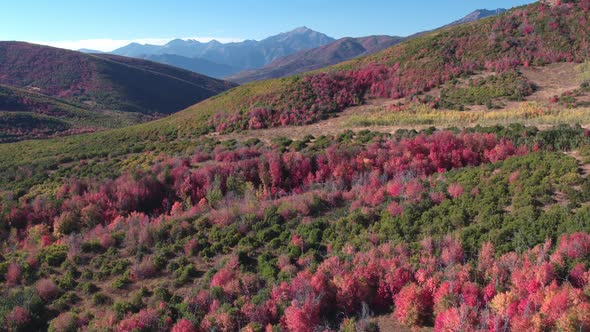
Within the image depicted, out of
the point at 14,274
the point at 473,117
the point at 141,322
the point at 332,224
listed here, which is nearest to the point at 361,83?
the point at 473,117

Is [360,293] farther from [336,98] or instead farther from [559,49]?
[559,49]

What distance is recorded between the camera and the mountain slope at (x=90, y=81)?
103 metres

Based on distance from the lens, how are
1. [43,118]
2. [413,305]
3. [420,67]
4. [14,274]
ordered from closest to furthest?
1. [413,305]
2. [14,274]
3. [420,67]
4. [43,118]

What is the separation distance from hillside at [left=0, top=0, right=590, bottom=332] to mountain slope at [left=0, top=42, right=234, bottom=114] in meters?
73.3

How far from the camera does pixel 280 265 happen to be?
1477 cm

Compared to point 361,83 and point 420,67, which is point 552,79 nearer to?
point 420,67

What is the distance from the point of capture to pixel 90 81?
111 metres

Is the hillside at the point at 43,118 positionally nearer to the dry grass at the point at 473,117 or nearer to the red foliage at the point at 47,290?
the dry grass at the point at 473,117

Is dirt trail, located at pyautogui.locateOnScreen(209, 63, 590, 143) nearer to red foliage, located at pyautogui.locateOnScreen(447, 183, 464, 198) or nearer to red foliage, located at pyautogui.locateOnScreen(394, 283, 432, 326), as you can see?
red foliage, located at pyautogui.locateOnScreen(447, 183, 464, 198)

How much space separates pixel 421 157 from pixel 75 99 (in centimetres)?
9899

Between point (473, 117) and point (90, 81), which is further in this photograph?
point (90, 81)

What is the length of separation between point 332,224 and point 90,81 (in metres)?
113

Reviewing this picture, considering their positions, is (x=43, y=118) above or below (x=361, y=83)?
below

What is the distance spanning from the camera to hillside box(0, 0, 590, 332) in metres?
11.2
